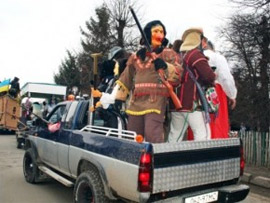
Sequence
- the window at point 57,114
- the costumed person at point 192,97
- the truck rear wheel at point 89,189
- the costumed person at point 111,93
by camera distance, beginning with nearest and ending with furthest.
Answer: the truck rear wheel at point 89,189
the costumed person at point 192,97
the costumed person at point 111,93
the window at point 57,114

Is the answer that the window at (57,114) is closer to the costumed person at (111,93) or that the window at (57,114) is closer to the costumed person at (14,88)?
the costumed person at (111,93)

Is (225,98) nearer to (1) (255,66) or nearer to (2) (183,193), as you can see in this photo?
(2) (183,193)

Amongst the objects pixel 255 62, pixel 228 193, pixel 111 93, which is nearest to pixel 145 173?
pixel 228 193

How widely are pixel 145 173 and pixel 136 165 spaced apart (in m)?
0.13

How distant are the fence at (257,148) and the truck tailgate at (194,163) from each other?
18.4 feet

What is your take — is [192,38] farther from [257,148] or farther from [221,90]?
Result: [257,148]

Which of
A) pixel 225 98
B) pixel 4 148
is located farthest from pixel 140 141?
pixel 4 148

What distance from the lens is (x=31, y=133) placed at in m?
6.86

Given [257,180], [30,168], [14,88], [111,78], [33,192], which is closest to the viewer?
[111,78]

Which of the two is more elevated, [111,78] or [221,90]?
[111,78]

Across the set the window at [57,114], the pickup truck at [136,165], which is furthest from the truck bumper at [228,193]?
the window at [57,114]

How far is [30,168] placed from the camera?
6875 mm

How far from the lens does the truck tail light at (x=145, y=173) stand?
3488 millimetres

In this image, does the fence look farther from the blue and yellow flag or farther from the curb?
the blue and yellow flag
